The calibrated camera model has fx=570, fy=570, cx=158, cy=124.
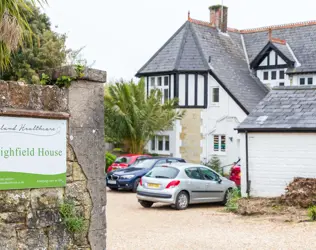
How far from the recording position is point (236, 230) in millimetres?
13898

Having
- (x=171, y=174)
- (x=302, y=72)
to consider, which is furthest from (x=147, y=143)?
(x=171, y=174)

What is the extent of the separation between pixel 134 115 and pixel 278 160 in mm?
13205

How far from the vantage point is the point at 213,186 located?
1914 centimetres

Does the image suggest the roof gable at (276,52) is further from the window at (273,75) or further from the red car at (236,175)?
the red car at (236,175)

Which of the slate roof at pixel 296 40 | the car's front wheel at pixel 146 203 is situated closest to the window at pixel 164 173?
the car's front wheel at pixel 146 203

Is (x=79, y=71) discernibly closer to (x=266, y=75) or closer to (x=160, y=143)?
(x=160, y=143)

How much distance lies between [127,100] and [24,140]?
81.4 feet

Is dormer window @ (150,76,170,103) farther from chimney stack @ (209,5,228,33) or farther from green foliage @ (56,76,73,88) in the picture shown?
green foliage @ (56,76,73,88)

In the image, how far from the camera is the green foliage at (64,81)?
7.15 meters

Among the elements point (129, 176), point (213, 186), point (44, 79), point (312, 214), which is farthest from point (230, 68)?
point (44, 79)

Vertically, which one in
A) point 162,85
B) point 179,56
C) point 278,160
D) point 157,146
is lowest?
point 157,146

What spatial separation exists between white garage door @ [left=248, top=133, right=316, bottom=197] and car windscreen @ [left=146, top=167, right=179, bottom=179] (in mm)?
2961

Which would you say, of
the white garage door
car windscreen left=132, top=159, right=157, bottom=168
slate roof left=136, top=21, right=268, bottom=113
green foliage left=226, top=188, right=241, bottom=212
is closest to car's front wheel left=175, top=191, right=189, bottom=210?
green foliage left=226, top=188, right=241, bottom=212

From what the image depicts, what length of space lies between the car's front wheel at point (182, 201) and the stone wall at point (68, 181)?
10.5 meters
